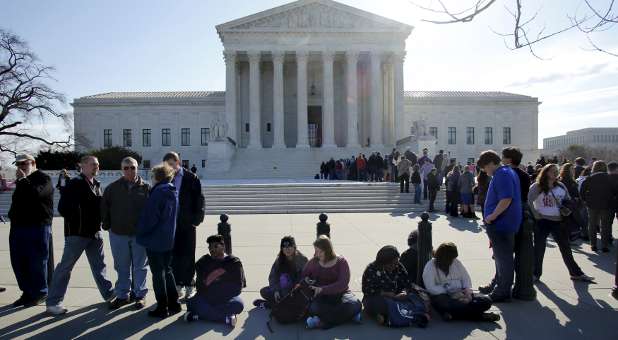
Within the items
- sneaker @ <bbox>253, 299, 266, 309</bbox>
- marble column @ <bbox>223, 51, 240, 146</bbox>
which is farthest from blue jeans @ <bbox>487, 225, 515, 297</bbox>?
marble column @ <bbox>223, 51, 240, 146</bbox>

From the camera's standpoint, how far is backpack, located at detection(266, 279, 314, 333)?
235 inches

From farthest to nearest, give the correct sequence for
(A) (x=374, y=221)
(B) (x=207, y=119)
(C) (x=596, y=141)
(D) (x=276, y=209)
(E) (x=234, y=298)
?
(C) (x=596, y=141)
(B) (x=207, y=119)
(D) (x=276, y=209)
(A) (x=374, y=221)
(E) (x=234, y=298)

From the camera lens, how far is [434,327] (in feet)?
19.4

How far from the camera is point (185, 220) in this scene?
23.8 feet

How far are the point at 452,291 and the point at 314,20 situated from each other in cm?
4453

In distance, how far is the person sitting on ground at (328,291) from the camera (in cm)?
593

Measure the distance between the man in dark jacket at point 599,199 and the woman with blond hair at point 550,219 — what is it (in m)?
3.16

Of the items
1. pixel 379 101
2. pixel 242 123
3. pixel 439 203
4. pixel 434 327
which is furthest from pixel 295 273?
pixel 242 123

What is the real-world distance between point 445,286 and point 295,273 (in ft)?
6.57

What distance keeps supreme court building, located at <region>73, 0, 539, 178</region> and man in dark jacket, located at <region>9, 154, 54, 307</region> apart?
110ft

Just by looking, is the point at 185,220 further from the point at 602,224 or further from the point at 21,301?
the point at 602,224

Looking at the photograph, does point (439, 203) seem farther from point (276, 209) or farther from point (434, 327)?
point (434, 327)

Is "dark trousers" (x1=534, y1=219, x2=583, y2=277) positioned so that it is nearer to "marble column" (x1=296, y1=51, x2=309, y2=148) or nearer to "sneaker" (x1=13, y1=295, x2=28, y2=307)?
"sneaker" (x1=13, y1=295, x2=28, y2=307)

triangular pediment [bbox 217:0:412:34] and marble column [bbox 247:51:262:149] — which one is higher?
triangular pediment [bbox 217:0:412:34]
